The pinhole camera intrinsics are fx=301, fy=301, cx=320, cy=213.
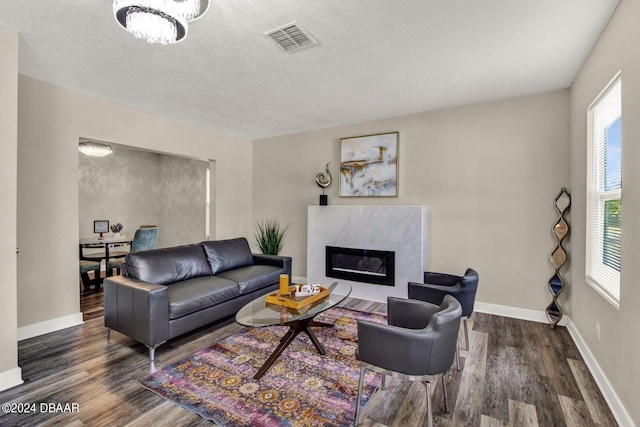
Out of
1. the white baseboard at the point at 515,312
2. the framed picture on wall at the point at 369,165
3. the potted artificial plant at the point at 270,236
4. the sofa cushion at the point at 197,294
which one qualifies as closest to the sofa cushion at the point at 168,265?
the sofa cushion at the point at 197,294

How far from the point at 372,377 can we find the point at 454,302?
0.97 meters

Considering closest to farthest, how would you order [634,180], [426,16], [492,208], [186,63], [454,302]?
1. [634,180]
2. [454,302]
3. [426,16]
4. [186,63]
5. [492,208]

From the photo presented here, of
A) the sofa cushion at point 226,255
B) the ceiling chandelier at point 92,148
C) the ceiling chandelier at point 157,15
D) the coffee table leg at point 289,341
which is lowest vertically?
the coffee table leg at point 289,341

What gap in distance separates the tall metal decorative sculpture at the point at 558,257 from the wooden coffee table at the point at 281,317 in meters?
2.41

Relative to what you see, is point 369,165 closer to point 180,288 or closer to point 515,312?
point 515,312

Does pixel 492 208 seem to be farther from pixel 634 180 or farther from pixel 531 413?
pixel 531 413

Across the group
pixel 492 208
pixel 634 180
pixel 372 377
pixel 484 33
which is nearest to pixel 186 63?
pixel 484 33

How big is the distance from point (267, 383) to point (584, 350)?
281 cm

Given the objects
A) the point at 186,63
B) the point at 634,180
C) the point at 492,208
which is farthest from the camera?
the point at 492,208

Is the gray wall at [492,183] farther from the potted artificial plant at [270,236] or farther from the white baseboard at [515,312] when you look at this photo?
the potted artificial plant at [270,236]

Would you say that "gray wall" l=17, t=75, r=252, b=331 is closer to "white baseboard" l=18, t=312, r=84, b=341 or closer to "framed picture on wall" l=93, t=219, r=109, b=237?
"white baseboard" l=18, t=312, r=84, b=341

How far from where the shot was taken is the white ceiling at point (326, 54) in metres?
2.09

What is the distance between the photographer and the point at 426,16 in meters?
2.13

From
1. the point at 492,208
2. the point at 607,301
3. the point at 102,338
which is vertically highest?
the point at 492,208
